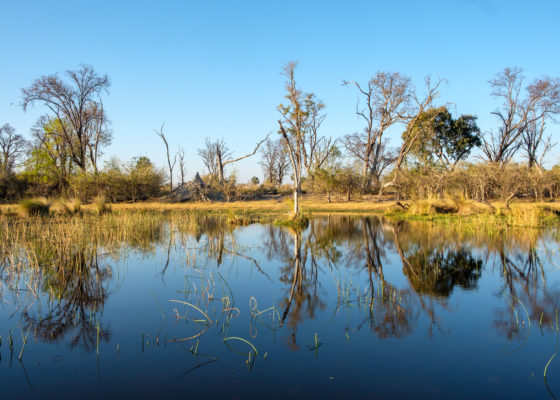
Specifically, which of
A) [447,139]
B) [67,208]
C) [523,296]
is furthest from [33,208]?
[447,139]

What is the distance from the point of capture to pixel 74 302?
588 centimetres

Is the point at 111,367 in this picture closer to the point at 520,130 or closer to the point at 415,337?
the point at 415,337

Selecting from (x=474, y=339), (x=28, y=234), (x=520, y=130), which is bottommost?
(x=474, y=339)

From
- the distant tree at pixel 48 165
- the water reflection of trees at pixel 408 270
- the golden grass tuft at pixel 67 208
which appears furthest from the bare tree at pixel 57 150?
the water reflection of trees at pixel 408 270

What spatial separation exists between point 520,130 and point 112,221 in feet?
119

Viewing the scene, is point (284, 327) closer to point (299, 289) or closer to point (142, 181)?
point (299, 289)

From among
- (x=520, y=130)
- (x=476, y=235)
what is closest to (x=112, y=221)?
(x=476, y=235)

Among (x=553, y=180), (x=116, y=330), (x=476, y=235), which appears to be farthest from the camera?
(x=553, y=180)

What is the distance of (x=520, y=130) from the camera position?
37.1 m

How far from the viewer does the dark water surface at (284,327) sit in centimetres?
358

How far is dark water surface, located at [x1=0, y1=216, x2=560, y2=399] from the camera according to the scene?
358 centimetres

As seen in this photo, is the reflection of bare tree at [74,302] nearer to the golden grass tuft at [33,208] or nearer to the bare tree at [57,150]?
the golden grass tuft at [33,208]

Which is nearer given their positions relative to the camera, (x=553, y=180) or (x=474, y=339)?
(x=474, y=339)

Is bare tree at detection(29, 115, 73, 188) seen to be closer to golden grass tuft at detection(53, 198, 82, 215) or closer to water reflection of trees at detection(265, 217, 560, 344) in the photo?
golden grass tuft at detection(53, 198, 82, 215)
